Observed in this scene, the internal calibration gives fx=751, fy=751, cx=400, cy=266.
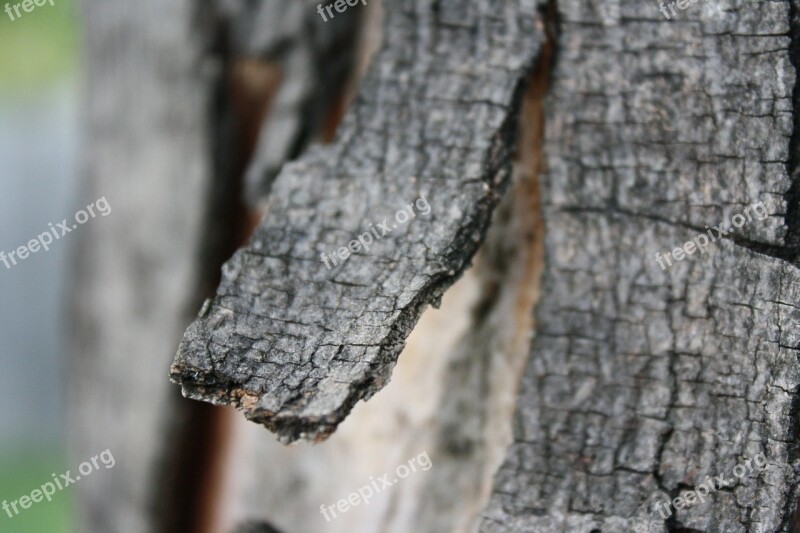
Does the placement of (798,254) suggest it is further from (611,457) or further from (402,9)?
(402,9)

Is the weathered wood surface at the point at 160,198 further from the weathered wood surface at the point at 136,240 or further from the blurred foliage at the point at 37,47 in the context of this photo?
the blurred foliage at the point at 37,47

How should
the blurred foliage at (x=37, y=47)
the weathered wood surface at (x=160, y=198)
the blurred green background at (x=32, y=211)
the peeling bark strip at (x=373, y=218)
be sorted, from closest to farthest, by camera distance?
1. the peeling bark strip at (x=373, y=218)
2. the weathered wood surface at (x=160, y=198)
3. the blurred green background at (x=32, y=211)
4. the blurred foliage at (x=37, y=47)

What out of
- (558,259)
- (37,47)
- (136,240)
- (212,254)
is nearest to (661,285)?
(558,259)

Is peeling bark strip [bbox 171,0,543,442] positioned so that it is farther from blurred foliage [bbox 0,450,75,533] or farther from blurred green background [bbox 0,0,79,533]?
blurred green background [bbox 0,0,79,533]

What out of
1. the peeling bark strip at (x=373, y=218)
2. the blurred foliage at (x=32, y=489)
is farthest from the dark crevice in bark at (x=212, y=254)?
the blurred foliage at (x=32, y=489)

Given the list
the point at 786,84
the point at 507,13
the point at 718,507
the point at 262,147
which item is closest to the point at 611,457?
the point at 718,507

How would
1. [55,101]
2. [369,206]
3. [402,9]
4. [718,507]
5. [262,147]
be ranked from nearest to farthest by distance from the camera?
[718,507] < [369,206] < [402,9] < [262,147] < [55,101]
